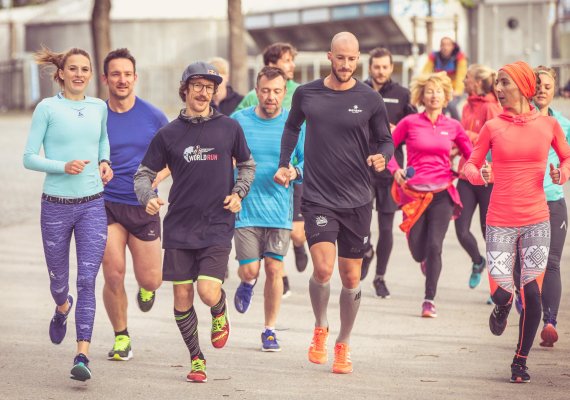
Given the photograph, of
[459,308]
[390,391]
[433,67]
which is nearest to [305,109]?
[390,391]

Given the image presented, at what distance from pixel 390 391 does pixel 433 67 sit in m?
9.11

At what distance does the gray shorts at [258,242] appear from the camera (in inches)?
372

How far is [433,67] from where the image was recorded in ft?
53.8

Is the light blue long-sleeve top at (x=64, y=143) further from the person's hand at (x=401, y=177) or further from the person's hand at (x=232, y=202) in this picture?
the person's hand at (x=401, y=177)

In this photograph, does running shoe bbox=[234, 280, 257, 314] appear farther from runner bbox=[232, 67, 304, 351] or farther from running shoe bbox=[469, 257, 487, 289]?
running shoe bbox=[469, 257, 487, 289]

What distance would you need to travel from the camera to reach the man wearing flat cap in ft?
26.1

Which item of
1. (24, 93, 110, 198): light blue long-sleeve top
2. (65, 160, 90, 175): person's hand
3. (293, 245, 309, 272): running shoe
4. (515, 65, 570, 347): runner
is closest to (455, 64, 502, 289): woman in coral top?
(293, 245, 309, 272): running shoe

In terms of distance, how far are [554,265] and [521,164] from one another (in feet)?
4.21

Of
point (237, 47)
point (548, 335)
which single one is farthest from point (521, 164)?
point (237, 47)

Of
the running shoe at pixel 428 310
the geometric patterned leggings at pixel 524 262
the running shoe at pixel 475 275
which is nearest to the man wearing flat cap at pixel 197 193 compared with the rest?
the geometric patterned leggings at pixel 524 262

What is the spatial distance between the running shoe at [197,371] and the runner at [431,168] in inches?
126

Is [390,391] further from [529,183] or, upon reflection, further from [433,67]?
[433,67]

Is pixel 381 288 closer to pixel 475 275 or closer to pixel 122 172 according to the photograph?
pixel 475 275

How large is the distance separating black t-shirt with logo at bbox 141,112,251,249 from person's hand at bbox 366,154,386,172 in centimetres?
86
